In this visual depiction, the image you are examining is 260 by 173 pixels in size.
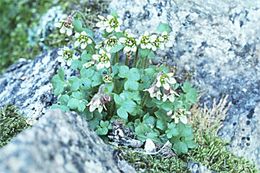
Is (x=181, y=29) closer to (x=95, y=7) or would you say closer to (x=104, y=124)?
(x=95, y=7)

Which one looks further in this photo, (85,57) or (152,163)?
(85,57)

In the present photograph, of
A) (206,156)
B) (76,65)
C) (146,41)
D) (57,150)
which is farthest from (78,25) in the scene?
(57,150)

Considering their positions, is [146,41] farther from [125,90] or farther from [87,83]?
[87,83]

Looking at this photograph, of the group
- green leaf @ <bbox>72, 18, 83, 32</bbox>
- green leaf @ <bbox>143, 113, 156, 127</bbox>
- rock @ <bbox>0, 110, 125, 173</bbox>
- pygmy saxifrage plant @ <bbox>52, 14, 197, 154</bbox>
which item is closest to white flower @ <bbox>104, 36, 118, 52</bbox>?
pygmy saxifrage plant @ <bbox>52, 14, 197, 154</bbox>

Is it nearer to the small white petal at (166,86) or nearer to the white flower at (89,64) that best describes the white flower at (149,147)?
the small white petal at (166,86)

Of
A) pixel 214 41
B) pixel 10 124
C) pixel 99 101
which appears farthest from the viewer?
pixel 214 41

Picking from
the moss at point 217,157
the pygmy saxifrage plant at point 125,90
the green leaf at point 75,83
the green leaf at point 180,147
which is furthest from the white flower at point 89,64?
the moss at point 217,157

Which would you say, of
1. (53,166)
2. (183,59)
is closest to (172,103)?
(183,59)
